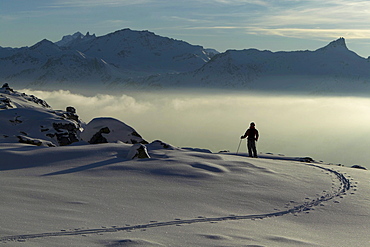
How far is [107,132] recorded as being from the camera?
26.1 metres

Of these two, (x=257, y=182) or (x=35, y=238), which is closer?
(x=35, y=238)

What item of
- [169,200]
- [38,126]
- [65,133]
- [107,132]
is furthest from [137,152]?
[38,126]

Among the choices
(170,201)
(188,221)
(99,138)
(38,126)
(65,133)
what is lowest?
(188,221)

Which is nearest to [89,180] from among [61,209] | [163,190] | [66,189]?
[66,189]

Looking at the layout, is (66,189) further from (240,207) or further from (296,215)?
(296,215)

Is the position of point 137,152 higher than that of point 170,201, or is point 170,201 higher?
point 137,152

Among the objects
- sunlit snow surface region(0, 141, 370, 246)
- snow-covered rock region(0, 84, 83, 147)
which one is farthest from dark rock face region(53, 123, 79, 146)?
sunlit snow surface region(0, 141, 370, 246)

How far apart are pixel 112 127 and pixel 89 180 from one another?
15.1 meters

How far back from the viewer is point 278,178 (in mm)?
13969

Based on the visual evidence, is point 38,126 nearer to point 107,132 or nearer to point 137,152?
point 107,132

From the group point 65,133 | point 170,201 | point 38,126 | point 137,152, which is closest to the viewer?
point 170,201

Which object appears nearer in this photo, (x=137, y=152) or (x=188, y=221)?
(x=188, y=221)

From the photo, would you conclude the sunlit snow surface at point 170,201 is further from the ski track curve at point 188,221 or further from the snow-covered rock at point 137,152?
the snow-covered rock at point 137,152

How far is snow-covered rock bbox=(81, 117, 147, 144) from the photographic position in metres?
25.8
